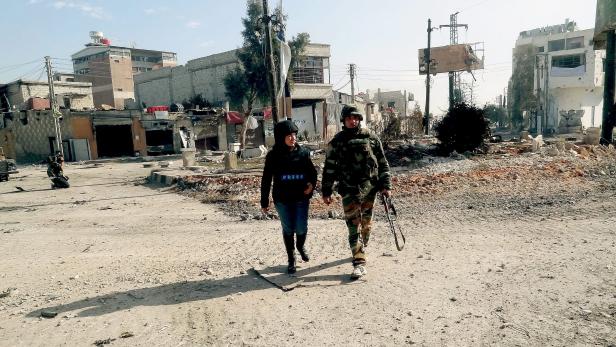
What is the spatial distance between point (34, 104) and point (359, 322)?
128 feet

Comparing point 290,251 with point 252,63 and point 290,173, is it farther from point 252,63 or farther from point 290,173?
point 252,63

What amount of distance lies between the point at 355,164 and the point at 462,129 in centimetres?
1153

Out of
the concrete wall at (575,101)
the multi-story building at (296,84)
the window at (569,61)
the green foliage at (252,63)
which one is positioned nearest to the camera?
the green foliage at (252,63)

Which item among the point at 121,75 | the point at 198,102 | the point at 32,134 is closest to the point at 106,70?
the point at 121,75

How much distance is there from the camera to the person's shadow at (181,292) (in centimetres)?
406

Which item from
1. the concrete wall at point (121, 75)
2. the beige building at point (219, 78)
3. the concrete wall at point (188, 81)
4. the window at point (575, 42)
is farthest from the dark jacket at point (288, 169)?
the window at point (575, 42)

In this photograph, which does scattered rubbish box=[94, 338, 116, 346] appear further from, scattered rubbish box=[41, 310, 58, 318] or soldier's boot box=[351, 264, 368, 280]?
soldier's boot box=[351, 264, 368, 280]

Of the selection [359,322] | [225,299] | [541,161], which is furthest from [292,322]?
[541,161]

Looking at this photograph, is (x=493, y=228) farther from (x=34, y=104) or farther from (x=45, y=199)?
(x=34, y=104)

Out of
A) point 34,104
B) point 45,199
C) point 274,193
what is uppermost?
point 34,104

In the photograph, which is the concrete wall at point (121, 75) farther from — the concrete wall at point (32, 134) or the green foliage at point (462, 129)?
the green foliage at point (462, 129)

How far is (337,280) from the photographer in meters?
4.37

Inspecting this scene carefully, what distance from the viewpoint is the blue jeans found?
4.59m

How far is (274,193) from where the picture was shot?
460 centimetres
